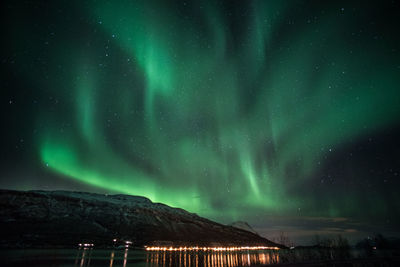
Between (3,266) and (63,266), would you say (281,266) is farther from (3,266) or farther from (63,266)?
(3,266)

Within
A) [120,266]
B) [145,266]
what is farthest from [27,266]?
[145,266]

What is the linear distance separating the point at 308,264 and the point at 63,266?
4932cm

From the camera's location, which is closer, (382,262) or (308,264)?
(308,264)

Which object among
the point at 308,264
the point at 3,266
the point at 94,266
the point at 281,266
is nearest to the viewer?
the point at 281,266

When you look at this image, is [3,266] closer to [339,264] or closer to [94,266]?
[94,266]

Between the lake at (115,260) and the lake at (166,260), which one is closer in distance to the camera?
the lake at (166,260)

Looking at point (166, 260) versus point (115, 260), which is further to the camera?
point (115, 260)

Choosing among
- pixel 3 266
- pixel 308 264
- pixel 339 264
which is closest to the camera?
pixel 308 264

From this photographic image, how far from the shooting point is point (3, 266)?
44.1 metres

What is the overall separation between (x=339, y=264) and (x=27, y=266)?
2314 inches

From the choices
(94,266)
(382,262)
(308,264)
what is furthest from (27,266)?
(382,262)

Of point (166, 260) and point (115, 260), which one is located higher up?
point (166, 260)

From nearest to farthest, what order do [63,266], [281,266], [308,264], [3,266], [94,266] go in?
[281,266] → [308,264] → [3,266] → [63,266] → [94,266]

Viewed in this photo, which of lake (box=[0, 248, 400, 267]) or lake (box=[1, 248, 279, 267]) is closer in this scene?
lake (box=[0, 248, 400, 267])
